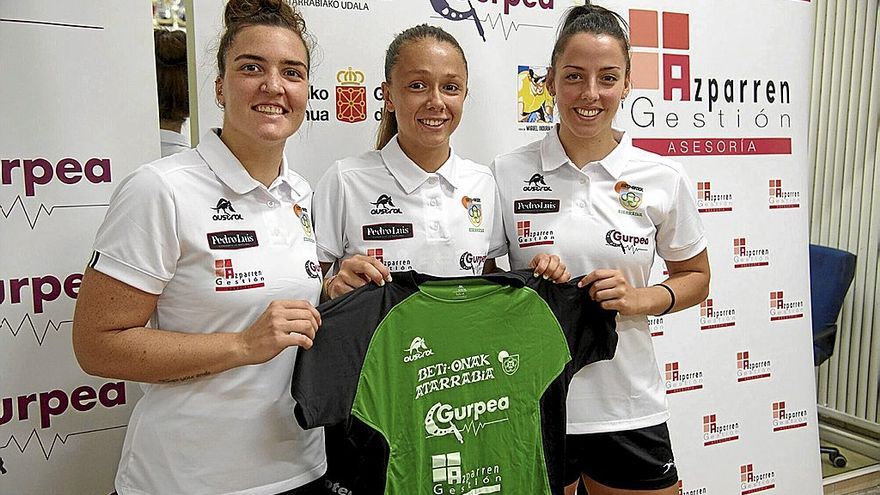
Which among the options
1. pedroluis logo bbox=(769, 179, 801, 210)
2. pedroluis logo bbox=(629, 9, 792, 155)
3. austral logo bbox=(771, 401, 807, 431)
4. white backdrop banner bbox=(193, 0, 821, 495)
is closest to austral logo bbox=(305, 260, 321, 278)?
white backdrop banner bbox=(193, 0, 821, 495)

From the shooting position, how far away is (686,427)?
2.90 meters

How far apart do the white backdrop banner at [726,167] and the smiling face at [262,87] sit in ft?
3.35

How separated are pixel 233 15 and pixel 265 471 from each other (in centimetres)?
90

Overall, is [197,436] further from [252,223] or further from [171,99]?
[171,99]

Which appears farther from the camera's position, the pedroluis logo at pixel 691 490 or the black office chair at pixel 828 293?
the black office chair at pixel 828 293

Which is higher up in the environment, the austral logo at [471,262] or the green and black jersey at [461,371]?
the austral logo at [471,262]

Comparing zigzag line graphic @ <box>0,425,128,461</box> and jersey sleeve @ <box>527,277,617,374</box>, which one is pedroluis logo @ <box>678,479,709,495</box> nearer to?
jersey sleeve @ <box>527,277,617,374</box>

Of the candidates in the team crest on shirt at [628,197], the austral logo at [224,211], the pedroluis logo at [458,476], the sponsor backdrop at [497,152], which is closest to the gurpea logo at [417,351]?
the pedroluis logo at [458,476]

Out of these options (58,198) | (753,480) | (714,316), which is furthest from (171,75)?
(753,480)

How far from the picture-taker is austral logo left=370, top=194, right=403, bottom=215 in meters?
1.78

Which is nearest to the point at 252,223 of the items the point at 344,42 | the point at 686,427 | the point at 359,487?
the point at 359,487

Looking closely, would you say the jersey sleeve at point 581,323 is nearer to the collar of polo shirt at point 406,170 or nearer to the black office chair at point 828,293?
the collar of polo shirt at point 406,170

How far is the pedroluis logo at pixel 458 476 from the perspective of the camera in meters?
1.68

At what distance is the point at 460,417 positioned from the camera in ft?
5.58
